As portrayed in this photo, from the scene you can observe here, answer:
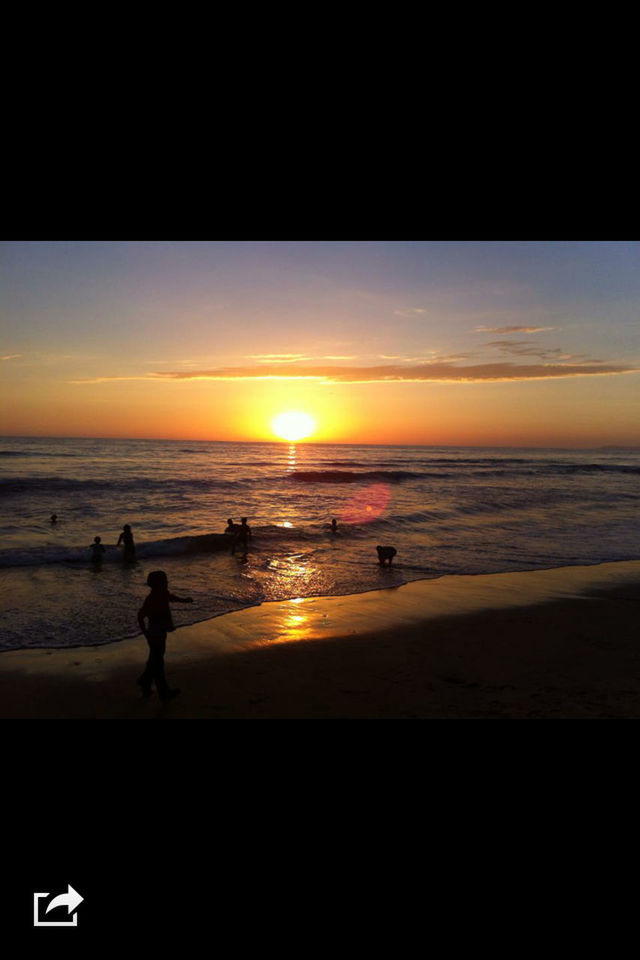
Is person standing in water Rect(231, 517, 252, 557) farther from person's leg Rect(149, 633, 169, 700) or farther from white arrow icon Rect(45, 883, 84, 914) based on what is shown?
white arrow icon Rect(45, 883, 84, 914)

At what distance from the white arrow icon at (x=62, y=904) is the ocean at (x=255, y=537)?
7649mm

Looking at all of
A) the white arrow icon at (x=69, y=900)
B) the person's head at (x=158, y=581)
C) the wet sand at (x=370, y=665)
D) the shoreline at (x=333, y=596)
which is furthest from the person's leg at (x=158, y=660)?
the white arrow icon at (x=69, y=900)

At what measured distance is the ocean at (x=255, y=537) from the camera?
11.2 meters

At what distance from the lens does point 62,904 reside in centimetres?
152

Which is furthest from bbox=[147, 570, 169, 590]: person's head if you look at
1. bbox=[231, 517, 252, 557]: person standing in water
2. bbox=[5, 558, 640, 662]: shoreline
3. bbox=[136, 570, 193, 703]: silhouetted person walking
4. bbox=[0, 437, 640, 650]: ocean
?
bbox=[231, 517, 252, 557]: person standing in water

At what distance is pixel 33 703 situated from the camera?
636 centimetres

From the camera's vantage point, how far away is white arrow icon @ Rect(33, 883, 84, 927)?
1.50 m

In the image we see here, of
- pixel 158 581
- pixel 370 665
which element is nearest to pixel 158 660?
pixel 158 581

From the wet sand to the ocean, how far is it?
1290mm

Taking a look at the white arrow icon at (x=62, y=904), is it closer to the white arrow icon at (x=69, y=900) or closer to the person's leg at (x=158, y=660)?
the white arrow icon at (x=69, y=900)
